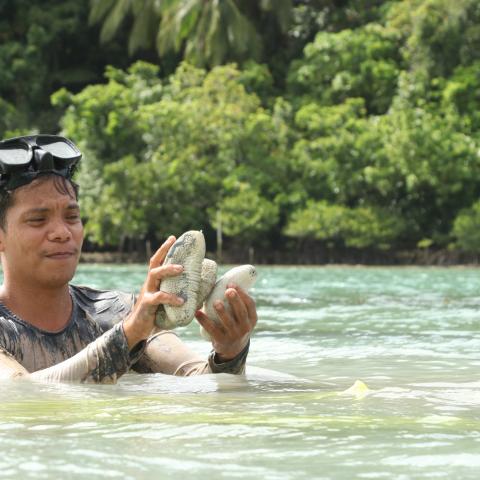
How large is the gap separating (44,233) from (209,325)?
2.22ft

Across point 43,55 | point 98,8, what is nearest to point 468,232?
point 98,8

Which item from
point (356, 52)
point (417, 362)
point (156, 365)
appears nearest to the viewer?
point (156, 365)

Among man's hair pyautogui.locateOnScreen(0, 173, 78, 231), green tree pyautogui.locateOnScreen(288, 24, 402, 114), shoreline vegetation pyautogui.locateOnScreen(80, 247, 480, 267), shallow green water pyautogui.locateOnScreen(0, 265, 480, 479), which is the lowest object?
shoreline vegetation pyautogui.locateOnScreen(80, 247, 480, 267)

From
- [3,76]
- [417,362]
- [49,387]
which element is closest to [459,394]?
[49,387]

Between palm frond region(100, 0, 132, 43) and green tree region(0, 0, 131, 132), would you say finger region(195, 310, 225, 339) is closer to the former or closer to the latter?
palm frond region(100, 0, 132, 43)

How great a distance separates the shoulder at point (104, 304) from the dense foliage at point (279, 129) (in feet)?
99.5

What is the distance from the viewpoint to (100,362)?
3.90 metres

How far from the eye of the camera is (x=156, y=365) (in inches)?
183

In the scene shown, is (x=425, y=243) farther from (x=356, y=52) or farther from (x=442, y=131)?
(x=356, y=52)

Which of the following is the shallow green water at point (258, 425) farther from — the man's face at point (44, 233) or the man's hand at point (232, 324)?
the man's face at point (44, 233)

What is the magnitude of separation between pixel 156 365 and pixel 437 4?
33942mm

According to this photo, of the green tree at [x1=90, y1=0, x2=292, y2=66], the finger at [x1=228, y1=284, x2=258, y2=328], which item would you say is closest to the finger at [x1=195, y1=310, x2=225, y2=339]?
the finger at [x1=228, y1=284, x2=258, y2=328]

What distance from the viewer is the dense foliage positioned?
35.8 m

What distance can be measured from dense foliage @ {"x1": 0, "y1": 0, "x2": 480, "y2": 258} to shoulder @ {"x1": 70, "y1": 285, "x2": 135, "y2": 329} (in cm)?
3034
